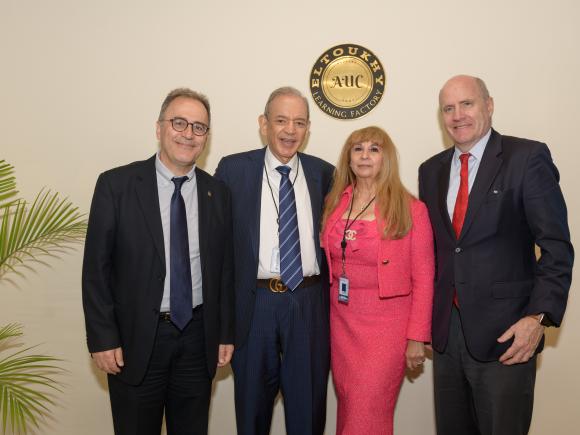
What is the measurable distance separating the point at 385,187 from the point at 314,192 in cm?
40

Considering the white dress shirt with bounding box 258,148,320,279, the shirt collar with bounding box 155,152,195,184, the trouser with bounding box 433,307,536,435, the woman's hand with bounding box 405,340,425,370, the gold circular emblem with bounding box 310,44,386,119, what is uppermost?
the gold circular emblem with bounding box 310,44,386,119

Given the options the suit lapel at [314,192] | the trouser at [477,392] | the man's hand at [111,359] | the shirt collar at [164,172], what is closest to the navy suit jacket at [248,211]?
the suit lapel at [314,192]

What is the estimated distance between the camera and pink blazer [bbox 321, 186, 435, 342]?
7.29 feet

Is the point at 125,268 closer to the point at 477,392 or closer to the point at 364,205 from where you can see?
the point at 364,205

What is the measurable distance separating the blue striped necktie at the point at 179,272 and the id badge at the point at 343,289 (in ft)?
2.50

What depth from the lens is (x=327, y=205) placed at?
249 centimetres

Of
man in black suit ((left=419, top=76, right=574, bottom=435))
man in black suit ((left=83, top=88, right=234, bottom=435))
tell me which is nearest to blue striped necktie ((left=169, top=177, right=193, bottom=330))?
man in black suit ((left=83, top=88, right=234, bottom=435))

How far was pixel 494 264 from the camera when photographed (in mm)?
2039

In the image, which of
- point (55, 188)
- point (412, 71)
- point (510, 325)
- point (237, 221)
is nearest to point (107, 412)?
point (55, 188)

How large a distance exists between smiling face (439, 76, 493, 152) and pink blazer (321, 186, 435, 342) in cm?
41

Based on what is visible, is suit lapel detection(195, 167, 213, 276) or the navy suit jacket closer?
suit lapel detection(195, 167, 213, 276)

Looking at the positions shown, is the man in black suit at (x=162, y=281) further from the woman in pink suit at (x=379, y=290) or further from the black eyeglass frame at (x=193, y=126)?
the woman in pink suit at (x=379, y=290)

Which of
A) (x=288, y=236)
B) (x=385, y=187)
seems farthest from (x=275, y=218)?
(x=385, y=187)

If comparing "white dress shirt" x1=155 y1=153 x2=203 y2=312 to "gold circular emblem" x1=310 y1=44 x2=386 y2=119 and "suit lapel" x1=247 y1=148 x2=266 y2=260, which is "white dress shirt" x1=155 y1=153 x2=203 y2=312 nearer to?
"suit lapel" x1=247 y1=148 x2=266 y2=260
